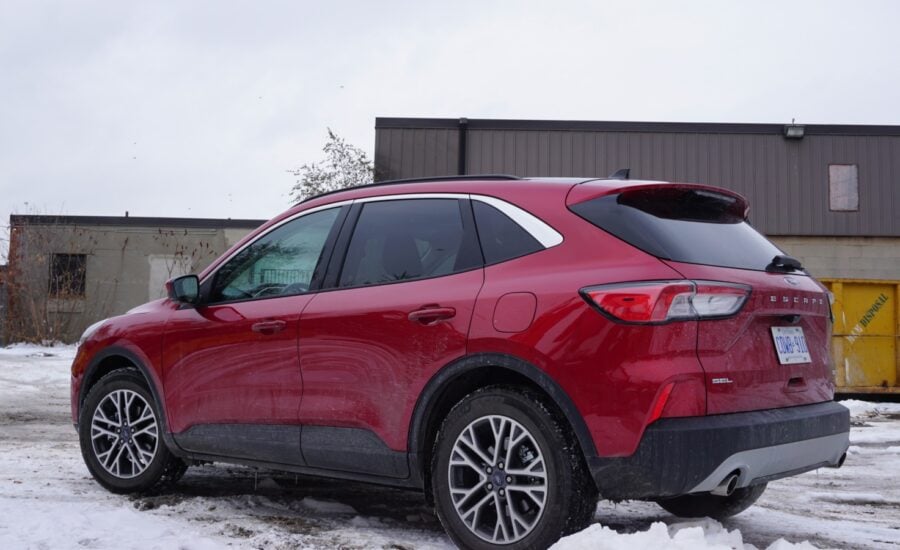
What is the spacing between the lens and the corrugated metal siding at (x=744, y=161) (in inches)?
901

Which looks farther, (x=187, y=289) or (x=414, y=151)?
(x=414, y=151)

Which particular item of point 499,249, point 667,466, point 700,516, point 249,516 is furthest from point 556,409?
point 249,516

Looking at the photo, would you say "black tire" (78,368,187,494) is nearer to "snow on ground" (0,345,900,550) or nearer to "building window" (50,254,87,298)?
"snow on ground" (0,345,900,550)

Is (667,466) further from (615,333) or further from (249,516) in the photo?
(249,516)

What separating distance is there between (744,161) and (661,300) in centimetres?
2066

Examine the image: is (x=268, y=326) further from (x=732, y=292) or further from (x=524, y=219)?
(x=732, y=292)

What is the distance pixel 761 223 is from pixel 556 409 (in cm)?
2052

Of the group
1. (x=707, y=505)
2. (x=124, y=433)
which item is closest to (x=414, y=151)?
(x=124, y=433)

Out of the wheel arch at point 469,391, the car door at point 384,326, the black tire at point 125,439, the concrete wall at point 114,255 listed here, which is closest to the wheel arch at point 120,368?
the black tire at point 125,439

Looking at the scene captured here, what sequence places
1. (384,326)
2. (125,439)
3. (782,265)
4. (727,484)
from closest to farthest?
(727,484) < (782,265) < (384,326) < (125,439)

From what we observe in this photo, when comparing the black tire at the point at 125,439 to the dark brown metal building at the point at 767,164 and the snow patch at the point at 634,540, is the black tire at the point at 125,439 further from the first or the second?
the dark brown metal building at the point at 767,164

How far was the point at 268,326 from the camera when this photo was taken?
4793 millimetres

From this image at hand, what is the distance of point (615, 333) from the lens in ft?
11.6

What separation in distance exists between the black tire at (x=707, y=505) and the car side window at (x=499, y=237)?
5.80 ft
